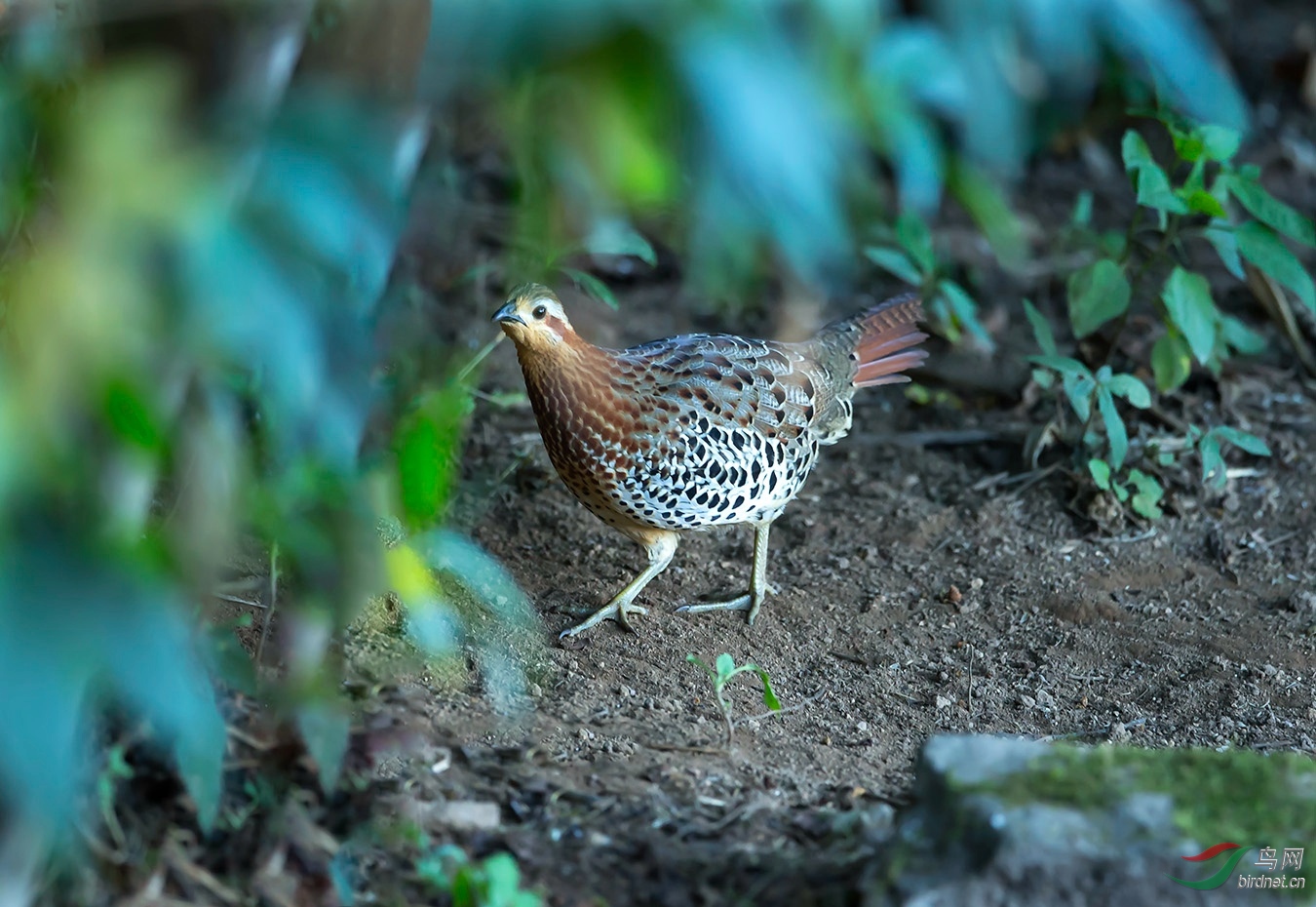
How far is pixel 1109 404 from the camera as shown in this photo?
4.32m

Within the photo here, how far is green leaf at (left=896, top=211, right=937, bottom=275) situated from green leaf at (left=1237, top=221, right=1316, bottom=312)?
3.49 ft

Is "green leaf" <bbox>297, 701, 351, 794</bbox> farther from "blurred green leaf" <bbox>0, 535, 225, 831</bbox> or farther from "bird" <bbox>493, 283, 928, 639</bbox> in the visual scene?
"bird" <bbox>493, 283, 928, 639</bbox>

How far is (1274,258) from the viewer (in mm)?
4352

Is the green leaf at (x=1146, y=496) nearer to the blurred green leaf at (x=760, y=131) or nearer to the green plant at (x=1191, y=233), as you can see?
the green plant at (x=1191, y=233)

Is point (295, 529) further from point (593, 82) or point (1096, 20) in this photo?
point (1096, 20)

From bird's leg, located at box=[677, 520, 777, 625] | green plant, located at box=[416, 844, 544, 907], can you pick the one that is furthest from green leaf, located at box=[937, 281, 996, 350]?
green plant, located at box=[416, 844, 544, 907]

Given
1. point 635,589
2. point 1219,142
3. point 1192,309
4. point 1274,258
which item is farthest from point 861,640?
point 1219,142

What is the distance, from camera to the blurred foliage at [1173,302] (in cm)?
433

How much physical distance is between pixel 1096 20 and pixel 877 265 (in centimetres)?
494

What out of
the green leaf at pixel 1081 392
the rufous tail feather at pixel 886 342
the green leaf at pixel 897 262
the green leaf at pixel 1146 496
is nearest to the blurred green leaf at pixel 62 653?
the rufous tail feather at pixel 886 342

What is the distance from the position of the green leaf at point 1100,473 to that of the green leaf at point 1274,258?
811 millimetres

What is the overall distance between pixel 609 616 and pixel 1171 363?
2206mm

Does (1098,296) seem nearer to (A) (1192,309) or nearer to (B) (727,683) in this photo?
(A) (1192,309)

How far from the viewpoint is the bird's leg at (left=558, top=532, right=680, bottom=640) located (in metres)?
3.86
